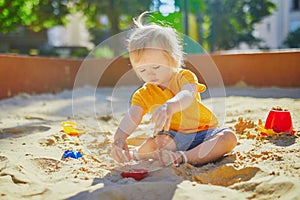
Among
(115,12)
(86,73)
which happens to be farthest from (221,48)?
(86,73)

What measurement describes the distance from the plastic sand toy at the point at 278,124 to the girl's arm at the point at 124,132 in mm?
747

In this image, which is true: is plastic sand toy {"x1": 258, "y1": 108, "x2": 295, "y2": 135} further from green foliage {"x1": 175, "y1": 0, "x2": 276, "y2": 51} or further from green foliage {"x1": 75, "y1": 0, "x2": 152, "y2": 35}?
green foliage {"x1": 175, "y1": 0, "x2": 276, "y2": 51}

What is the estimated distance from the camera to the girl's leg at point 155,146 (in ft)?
5.42

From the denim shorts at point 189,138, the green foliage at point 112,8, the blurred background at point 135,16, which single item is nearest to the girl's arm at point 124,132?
the denim shorts at point 189,138

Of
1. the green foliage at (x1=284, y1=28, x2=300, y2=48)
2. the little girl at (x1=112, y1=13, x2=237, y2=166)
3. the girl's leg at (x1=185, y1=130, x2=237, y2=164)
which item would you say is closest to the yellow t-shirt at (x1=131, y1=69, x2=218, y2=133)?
the little girl at (x1=112, y1=13, x2=237, y2=166)

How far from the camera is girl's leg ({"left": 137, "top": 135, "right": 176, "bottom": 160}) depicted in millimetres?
1652

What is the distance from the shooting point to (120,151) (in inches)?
60.5

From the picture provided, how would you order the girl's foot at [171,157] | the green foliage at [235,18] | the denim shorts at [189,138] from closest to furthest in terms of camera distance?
the girl's foot at [171,157] < the denim shorts at [189,138] < the green foliage at [235,18]

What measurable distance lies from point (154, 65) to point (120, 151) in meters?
0.40

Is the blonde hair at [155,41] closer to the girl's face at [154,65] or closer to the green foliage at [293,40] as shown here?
the girl's face at [154,65]

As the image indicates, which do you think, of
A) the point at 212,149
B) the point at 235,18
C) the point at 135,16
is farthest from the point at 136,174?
the point at 235,18

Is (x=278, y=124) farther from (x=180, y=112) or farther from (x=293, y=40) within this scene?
(x=293, y=40)

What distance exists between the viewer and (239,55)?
496 cm

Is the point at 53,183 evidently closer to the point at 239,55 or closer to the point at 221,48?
the point at 239,55
